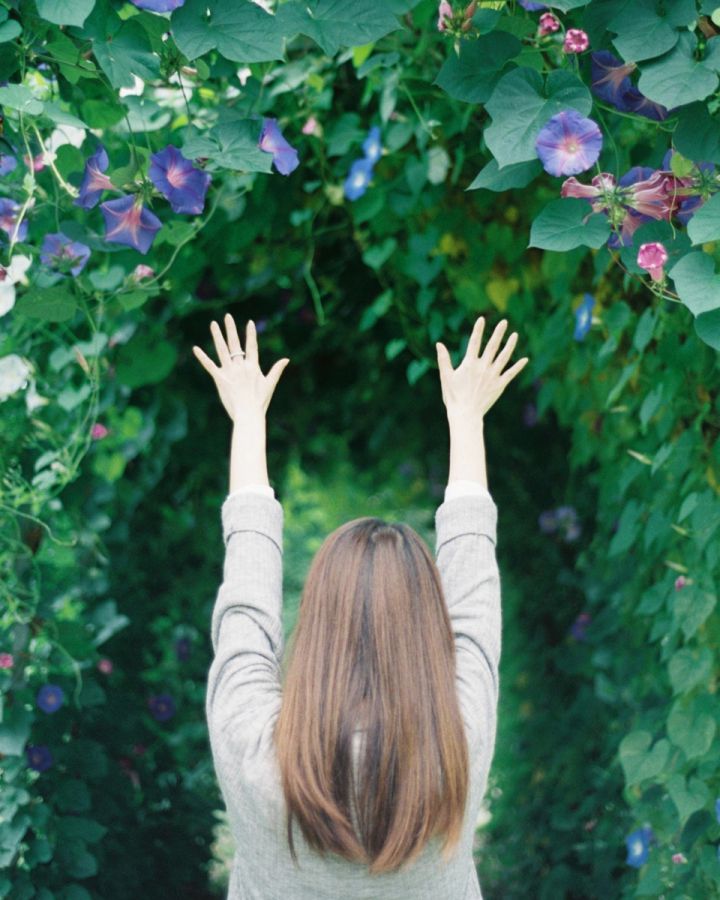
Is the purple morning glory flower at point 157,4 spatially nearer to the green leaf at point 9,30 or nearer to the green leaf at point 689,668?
the green leaf at point 9,30

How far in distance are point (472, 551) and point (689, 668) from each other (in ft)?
2.26

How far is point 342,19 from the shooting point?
1.09 meters

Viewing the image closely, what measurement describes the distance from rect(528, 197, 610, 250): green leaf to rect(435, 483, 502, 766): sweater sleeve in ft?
0.81

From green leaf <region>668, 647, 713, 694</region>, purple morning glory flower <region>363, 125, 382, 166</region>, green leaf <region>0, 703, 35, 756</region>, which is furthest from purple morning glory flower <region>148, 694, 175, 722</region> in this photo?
green leaf <region>668, 647, 713, 694</region>

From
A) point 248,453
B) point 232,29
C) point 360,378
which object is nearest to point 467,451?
point 248,453

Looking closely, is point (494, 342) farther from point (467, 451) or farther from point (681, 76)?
point (681, 76)

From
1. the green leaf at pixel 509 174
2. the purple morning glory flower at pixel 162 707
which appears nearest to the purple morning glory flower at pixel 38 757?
the purple morning glory flower at pixel 162 707

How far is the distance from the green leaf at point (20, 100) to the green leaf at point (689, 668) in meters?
1.07

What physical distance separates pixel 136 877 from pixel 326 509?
102 inches

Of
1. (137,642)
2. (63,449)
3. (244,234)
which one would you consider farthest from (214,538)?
(63,449)

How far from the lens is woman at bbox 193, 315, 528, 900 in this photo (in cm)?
89

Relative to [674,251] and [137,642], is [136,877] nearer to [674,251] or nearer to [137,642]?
[137,642]

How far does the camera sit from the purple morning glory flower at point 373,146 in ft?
6.40

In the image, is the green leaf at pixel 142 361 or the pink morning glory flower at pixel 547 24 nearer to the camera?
the pink morning glory flower at pixel 547 24
